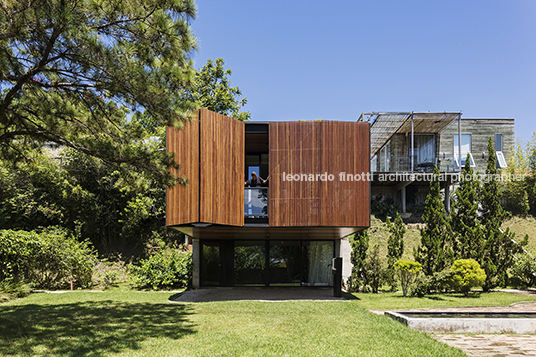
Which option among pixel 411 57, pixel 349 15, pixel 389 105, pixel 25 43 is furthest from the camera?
pixel 389 105

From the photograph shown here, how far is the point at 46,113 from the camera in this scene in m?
7.59

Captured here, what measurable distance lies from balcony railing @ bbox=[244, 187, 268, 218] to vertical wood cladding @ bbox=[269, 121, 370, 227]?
0.30 m

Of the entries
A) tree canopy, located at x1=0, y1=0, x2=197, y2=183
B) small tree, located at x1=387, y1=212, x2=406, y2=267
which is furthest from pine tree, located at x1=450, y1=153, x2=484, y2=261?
tree canopy, located at x1=0, y1=0, x2=197, y2=183

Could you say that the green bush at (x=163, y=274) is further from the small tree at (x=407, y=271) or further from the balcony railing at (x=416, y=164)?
the balcony railing at (x=416, y=164)

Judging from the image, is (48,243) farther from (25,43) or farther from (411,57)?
(411,57)

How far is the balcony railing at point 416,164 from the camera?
20.7 m

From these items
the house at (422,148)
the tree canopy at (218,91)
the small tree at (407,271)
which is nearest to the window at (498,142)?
the house at (422,148)

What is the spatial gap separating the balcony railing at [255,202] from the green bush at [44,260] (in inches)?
286

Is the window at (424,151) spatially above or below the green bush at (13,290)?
above

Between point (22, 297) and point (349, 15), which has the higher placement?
point (349, 15)

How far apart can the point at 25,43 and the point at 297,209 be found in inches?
304

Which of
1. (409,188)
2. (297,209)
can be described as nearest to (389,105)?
(409,188)

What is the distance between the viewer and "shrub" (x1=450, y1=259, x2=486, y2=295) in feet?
40.0

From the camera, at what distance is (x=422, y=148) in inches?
910
